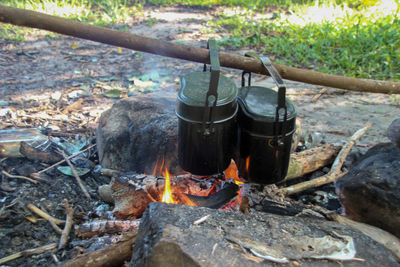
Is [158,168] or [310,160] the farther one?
[310,160]

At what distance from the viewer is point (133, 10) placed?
351 inches

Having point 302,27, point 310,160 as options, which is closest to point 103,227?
point 310,160

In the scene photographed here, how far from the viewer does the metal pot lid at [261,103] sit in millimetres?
2123

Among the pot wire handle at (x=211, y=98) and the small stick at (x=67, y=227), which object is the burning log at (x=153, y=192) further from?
the pot wire handle at (x=211, y=98)

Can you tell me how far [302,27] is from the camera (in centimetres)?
734

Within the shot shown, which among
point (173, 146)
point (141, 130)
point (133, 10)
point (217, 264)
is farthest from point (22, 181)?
point (133, 10)

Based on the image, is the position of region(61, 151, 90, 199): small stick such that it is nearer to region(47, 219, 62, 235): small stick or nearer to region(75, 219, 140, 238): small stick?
region(47, 219, 62, 235): small stick

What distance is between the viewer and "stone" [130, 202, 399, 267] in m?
1.56

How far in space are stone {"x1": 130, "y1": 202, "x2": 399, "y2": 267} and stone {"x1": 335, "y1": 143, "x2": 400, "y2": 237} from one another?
1.07 ft

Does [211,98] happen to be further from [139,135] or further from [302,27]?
[302,27]

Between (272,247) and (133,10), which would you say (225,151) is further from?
(133,10)

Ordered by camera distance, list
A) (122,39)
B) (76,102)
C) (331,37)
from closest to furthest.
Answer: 1. (122,39)
2. (76,102)
3. (331,37)

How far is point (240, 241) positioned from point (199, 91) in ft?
2.97

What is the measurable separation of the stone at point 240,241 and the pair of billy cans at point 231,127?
0.40 m
